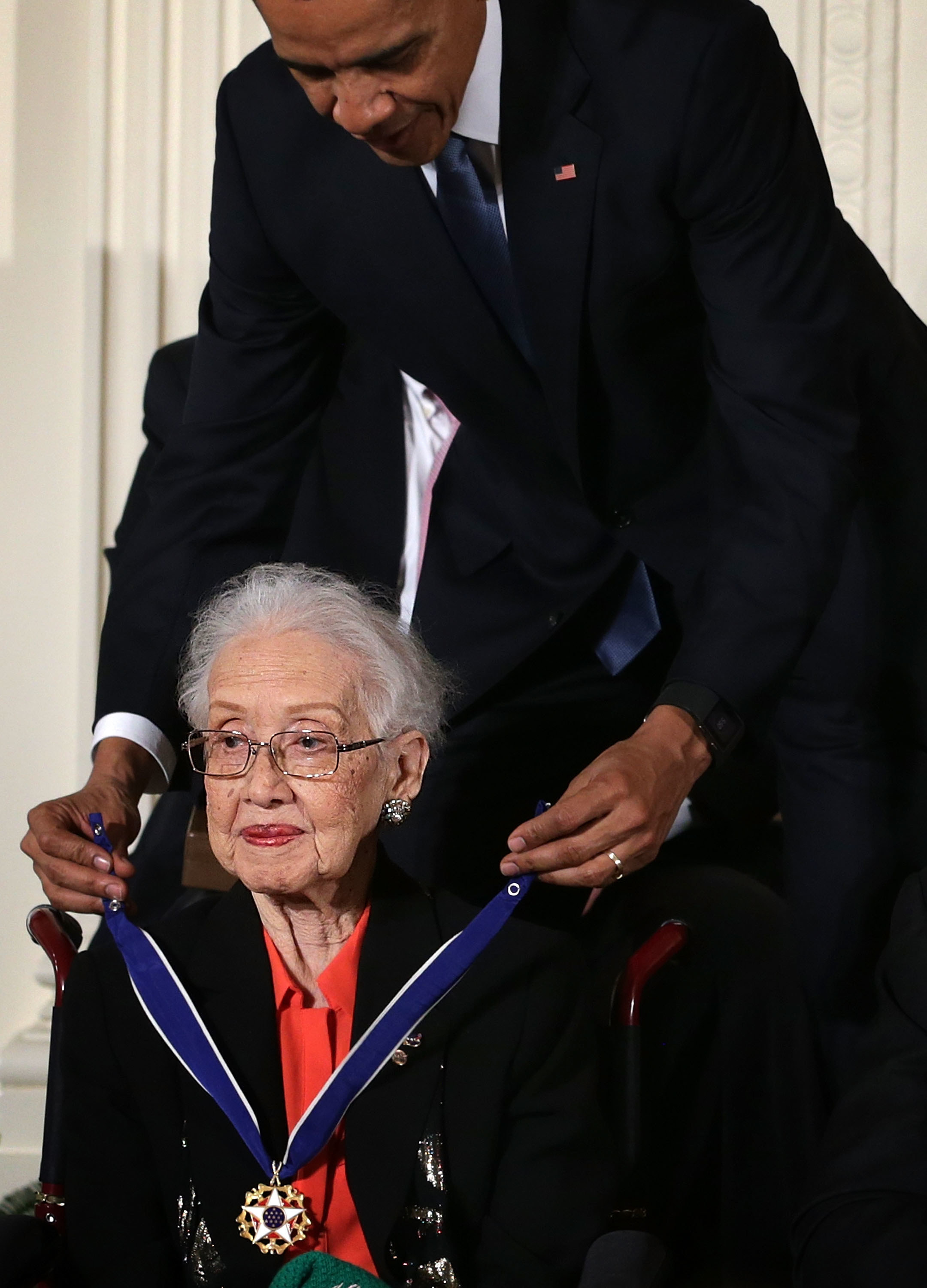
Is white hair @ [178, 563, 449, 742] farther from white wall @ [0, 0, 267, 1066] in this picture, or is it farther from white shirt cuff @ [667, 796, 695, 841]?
white wall @ [0, 0, 267, 1066]

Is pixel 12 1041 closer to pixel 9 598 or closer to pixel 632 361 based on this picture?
pixel 9 598

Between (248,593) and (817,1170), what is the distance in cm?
95

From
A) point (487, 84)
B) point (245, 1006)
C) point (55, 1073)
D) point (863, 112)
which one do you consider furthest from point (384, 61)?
point (863, 112)

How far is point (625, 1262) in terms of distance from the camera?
1.61m

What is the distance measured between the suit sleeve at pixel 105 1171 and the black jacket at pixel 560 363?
56 centimetres

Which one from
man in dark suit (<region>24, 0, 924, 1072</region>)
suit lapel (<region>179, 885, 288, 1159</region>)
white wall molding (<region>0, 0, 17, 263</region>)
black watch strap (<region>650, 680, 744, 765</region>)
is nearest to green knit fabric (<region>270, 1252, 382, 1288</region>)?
suit lapel (<region>179, 885, 288, 1159</region>)

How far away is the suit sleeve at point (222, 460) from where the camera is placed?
2.26 meters

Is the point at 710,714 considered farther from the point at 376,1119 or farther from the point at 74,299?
the point at 74,299

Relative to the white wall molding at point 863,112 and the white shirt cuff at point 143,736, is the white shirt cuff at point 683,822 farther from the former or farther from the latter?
the white wall molding at point 863,112

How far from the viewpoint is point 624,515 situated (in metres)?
2.28

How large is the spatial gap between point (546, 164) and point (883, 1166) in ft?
4.08

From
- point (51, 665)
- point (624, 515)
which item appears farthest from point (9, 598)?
point (624, 515)

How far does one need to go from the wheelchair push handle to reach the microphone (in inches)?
23.3

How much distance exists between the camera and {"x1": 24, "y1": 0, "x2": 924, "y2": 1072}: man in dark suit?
1915mm
